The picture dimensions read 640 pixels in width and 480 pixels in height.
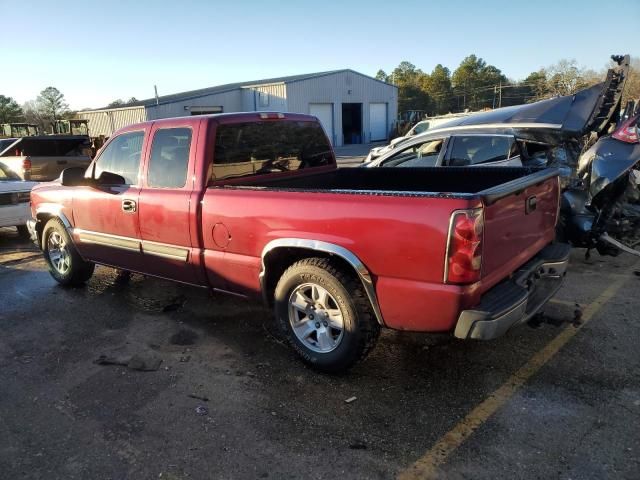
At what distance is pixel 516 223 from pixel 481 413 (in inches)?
49.9

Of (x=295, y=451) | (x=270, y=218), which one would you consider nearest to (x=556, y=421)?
(x=295, y=451)

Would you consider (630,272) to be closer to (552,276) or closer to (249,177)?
(552,276)

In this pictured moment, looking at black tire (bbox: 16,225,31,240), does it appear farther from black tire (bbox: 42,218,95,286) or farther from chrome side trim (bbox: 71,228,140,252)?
chrome side trim (bbox: 71,228,140,252)

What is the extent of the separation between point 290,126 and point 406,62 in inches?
4059

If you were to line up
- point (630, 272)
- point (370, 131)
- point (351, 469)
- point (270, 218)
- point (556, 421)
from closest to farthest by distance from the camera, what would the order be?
point (351, 469), point (556, 421), point (270, 218), point (630, 272), point (370, 131)

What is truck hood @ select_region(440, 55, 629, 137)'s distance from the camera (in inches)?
231

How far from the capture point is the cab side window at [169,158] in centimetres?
429

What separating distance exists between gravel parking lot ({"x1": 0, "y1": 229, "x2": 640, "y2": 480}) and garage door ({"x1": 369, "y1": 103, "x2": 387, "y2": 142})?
115 ft

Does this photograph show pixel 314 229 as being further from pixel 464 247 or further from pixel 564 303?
pixel 564 303

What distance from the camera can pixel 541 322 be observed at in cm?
404

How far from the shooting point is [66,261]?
5875mm

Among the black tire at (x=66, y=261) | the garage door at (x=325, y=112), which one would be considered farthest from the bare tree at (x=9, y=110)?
the black tire at (x=66, y=261)

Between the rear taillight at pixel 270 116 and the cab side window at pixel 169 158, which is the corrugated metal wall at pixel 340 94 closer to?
the rear taillight at pixel 270 116

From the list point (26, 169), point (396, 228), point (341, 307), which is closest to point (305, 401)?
point (341, 307)
